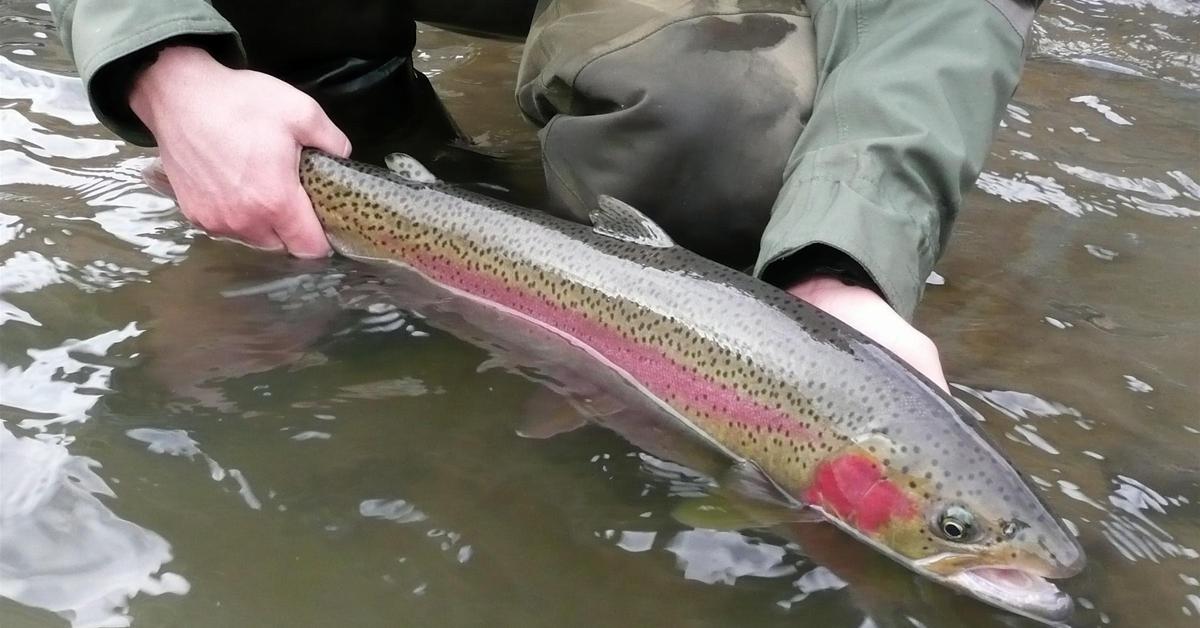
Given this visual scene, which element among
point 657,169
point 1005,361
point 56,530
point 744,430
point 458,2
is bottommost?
point 1005,361

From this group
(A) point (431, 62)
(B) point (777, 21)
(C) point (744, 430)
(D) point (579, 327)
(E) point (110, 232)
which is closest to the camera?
(C) point (744, 430)

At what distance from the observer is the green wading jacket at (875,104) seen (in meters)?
2.06

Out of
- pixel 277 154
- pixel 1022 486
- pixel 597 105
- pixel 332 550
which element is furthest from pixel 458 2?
pixel 1022 486

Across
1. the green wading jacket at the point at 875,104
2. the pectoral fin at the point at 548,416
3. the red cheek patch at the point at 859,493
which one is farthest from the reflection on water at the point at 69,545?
the red cheek patch at the point at 859,493

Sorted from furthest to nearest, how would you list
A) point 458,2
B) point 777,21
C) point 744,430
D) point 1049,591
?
point 458,2, point 777,21, point 744,430, point 1049,591

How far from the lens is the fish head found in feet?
5.39

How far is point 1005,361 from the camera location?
8.27ft

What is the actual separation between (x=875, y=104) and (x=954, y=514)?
3.18 feet

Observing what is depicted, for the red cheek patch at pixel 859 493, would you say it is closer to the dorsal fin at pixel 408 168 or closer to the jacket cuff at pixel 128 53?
the dorsal fin at pixel 408 168

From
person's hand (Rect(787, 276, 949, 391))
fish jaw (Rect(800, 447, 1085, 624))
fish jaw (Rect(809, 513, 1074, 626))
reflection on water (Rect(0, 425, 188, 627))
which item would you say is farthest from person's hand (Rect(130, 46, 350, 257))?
fish jaw (Rect(809, 513, 1074, 626))

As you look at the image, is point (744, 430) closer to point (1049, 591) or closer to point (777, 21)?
point (1049, 591)

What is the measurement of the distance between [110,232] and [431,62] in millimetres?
2160

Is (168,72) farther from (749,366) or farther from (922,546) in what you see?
(922,546)

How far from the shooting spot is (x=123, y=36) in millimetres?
2264
